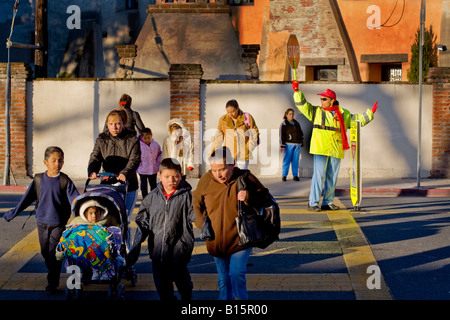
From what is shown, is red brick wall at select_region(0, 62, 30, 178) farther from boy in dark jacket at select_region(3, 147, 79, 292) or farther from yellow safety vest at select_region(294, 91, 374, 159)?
boy in dark jacket at select_region(3, 147, 79, 292)

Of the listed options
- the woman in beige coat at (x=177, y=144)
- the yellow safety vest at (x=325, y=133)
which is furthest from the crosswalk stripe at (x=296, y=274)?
the woman in beige coat at (x=177, y=144)

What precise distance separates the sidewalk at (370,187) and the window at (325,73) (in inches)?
457

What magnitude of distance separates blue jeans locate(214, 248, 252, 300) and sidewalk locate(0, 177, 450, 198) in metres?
9.34

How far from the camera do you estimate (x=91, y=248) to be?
745cm

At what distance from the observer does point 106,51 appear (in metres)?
35.3

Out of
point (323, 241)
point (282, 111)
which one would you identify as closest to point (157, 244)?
point (323, 241)

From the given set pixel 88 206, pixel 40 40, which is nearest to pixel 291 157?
pixel 40 40

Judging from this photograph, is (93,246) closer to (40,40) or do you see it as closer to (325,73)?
(40,40)

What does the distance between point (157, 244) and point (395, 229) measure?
18.4 feet

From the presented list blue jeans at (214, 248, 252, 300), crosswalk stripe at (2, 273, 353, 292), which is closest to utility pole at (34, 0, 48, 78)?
crosswalk stripe at (2, 273, 353, 292)

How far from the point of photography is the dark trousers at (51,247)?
7973mm
